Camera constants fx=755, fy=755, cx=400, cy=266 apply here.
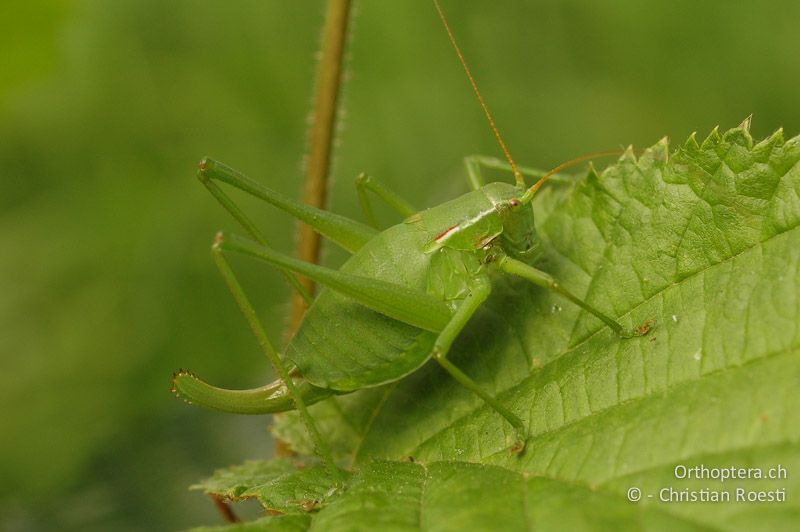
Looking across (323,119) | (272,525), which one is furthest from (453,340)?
(272,525)

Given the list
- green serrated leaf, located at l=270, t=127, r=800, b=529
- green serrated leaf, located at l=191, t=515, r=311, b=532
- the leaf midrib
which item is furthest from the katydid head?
green serrated leaf, located at l=191, t=515, r=311, b=532

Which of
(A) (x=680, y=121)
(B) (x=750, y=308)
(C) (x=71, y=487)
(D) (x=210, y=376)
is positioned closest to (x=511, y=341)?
(B) (x=750, y=308)

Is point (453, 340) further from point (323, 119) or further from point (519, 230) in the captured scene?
point (323, 119)

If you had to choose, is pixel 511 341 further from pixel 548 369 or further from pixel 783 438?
pixel 783 438

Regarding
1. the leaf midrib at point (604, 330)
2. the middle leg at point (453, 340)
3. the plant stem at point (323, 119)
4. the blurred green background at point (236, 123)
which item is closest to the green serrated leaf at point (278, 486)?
the leaf midrib at point (604, 330)

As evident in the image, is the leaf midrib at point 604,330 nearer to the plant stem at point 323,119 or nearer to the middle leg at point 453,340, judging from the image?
the middle leg at point 453,340

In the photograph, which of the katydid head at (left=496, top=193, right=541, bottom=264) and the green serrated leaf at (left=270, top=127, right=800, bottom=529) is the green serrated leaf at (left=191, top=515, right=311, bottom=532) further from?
the katydid head at (left=496, top=193, right=541, bottom=264)
